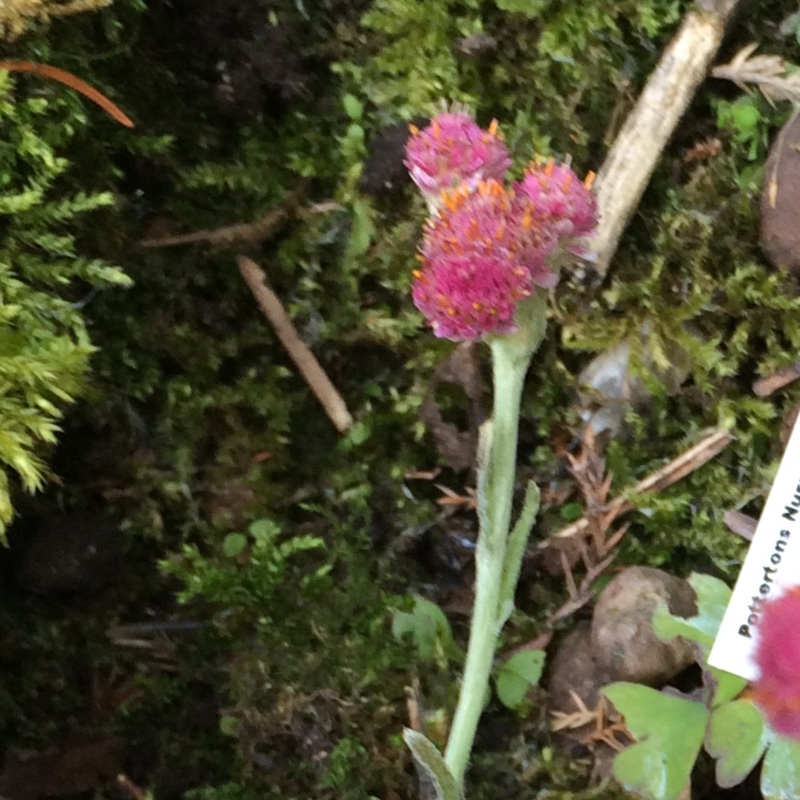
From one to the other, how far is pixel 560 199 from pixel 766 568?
0.51 meters

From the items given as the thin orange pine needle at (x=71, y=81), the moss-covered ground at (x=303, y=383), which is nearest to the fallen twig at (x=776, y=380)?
the moss-covered ground at (x=303, y=383)

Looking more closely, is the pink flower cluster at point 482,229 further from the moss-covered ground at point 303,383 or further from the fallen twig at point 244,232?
the fallen twig at point 244,232

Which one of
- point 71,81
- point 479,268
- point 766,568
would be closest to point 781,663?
point 766,568

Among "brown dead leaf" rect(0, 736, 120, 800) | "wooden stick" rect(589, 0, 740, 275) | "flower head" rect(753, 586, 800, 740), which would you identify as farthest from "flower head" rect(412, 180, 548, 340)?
"brown dead leaf" rect(0, 736, 120, 800)

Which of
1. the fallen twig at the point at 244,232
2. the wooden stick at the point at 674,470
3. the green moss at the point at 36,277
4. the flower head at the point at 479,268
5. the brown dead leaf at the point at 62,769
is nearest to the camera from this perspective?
the flower head at the point at 479,268

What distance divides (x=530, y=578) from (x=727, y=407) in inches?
14.8

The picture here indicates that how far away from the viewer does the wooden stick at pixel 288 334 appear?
142 centimetres

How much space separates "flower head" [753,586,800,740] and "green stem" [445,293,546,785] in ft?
1.00

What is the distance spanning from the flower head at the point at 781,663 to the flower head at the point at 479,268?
1.43ft

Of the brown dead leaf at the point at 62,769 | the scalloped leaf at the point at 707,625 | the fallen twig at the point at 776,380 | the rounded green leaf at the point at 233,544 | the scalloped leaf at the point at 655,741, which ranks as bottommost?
the brown dead leaf at the point at 62,769

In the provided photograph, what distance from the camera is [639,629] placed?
1.17 metres

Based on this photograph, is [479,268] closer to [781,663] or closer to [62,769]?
[781,663]

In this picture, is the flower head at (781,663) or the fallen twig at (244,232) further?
the fallen twig at (244,232)

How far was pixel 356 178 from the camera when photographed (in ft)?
4.60
